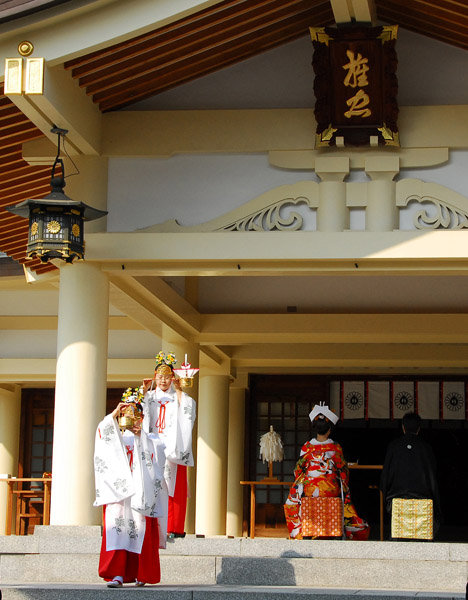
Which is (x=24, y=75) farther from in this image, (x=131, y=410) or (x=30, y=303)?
(x=30, y=303)

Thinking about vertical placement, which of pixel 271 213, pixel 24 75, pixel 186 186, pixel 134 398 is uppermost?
pixel 24 75

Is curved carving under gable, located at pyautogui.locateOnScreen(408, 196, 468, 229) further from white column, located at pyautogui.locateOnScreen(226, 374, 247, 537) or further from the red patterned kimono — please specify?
white column, located at pyautogui.locateOnScreen(226, 374, 247, 537)

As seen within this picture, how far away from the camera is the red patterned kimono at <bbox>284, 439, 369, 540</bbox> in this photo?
1042cm

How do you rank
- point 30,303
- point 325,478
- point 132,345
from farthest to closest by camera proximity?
point 132,345, point 30,303, point 325,478

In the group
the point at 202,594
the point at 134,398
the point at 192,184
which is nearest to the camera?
the point at 202,594

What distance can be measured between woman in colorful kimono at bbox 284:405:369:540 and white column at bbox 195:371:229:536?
15.4 feet

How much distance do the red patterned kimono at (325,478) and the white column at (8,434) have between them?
758cm

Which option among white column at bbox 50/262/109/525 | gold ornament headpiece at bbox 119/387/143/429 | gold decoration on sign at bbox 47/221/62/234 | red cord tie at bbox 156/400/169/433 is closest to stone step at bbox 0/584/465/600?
gold ornament headpiece at bbox 119/387/143/429

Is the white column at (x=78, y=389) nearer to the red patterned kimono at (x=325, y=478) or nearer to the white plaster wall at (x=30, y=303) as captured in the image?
the red patterned kimono at (x=325, y=478)

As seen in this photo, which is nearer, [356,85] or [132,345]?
[356,85]

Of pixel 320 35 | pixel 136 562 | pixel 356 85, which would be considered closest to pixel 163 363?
pixel 136 562

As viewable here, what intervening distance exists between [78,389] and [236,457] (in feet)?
26.4

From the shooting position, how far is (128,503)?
25.4 feet

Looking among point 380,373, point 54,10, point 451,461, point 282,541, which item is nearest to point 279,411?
point 380,373
